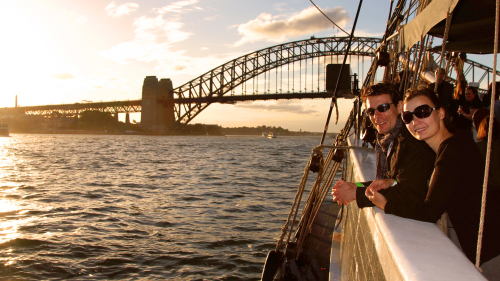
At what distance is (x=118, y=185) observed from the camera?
36.1 feet

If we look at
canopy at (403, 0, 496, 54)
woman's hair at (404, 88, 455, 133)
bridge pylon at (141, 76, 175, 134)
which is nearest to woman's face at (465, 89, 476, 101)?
canopy at (403, 0, 496, 54)

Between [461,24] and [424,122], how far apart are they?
1739 mm

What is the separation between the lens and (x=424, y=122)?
1592mm

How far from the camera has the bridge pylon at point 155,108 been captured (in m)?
68.4

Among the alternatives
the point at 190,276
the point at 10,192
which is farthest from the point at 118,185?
the point at 190,276

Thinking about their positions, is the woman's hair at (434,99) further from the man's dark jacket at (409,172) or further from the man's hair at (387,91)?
the man's hair at (387,91)

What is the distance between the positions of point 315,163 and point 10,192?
8.90 meters

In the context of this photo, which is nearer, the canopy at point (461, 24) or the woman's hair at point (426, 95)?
the woman's hair at point (426, 95)

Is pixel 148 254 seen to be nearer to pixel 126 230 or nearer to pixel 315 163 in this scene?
pixel 126 230

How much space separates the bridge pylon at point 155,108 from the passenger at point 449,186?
68.8 metres

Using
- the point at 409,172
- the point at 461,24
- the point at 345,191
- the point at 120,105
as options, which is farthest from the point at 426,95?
the point at 120,105

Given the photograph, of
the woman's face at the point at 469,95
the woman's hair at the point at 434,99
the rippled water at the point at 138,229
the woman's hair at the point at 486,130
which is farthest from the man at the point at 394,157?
the rippled water at the point at 138,229

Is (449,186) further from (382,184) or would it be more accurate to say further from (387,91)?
(387,91)

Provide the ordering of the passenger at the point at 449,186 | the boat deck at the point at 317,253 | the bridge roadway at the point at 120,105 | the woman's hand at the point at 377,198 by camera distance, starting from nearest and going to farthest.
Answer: the passenger at the point at 449,186, the woman's hand at the point at 377,198, the boat deck at the point at 317,253, the bridge roadway at the point at 120,105
